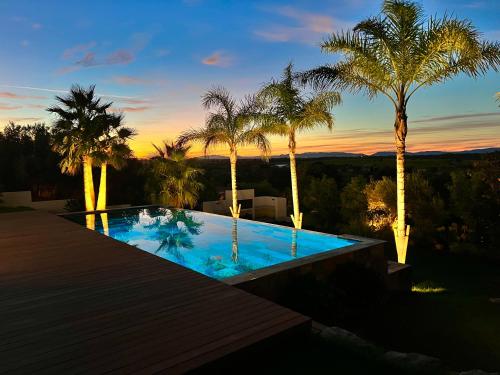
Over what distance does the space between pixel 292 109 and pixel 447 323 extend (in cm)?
882

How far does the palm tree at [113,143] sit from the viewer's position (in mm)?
15812

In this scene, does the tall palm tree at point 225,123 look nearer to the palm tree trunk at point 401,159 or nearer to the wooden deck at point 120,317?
the palm tree trunk at point 401,159

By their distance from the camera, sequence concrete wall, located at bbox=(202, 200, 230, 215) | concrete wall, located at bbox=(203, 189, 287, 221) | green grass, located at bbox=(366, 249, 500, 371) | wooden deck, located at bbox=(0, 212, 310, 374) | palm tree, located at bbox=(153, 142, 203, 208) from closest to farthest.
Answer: wooden deck, located at bbox=(0, 212, 310, 374)
green grass, located at bbox=(366, 249, 500, 371)
palm tree, located at bbox=(153, 142, 203, 208)
concrete wall, located at bbox=(202, 200, 230, 215)
concrete wall, located at bbox=(203, 189, 287, 221)

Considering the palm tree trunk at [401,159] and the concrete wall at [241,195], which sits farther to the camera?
the concrete wall at [241,195]

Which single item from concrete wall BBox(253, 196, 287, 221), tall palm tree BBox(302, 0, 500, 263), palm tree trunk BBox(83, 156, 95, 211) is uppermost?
tall palm tree BBox(302, 0, 500, 263)

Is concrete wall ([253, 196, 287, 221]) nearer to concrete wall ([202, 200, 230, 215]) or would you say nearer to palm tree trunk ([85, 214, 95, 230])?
concrete wall ([202, 200, 230, 215])

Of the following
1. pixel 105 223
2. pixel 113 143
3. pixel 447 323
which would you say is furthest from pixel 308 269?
pixel 113 143

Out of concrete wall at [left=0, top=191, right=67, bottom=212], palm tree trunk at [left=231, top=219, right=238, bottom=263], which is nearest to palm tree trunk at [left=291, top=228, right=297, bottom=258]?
palm tree trunk at [left=231, top=219, right=238, bottom=263]

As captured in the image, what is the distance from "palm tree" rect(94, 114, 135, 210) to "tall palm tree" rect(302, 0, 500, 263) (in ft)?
34.2

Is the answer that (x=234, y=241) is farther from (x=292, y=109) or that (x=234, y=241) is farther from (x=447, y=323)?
(x=292, y=109)

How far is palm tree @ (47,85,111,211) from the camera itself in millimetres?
15258

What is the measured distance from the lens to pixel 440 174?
18.7 metres

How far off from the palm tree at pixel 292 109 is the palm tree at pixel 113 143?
6884mm

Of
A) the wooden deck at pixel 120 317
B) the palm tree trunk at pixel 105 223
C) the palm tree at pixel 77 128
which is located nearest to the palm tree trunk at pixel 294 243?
the wooden deck at pixel 120 317
